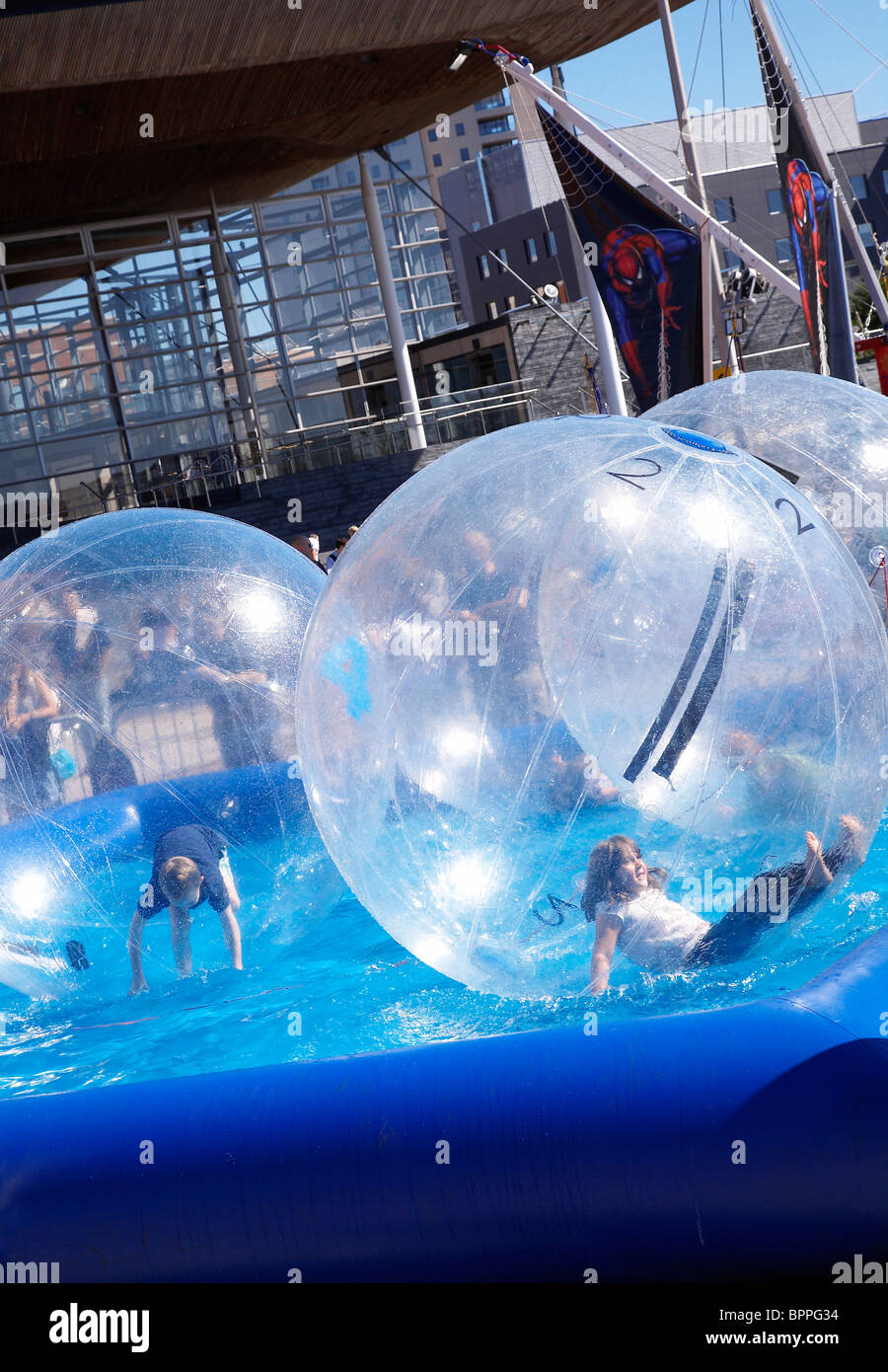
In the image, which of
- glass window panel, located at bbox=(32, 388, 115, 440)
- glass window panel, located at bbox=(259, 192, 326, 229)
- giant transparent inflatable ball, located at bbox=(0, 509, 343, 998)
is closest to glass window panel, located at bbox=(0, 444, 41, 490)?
glass window panel, located at bbox=(32, 388, 115, 440)

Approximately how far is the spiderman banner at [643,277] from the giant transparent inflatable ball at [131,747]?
765 cm

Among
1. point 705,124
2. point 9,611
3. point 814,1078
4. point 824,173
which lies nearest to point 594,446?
point 814,1078

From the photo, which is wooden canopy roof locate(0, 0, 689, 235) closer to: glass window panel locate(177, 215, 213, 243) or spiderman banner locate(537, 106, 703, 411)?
glass window panel locate(177, 215, 213, 243)

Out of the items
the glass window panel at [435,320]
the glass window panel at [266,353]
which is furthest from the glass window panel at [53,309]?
the glass window panel at [435,320]

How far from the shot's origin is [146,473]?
26578 mm

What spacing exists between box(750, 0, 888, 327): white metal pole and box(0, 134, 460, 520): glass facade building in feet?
46.3

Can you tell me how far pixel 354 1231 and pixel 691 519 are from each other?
7.40 ft

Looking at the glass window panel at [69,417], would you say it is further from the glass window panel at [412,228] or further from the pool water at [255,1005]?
the pool water at [255,1005]

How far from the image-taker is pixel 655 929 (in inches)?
162

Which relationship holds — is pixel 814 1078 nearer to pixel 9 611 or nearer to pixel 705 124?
pixel 9 611

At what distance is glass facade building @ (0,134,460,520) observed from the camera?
26531mm

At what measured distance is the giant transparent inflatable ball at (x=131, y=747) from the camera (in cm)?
506

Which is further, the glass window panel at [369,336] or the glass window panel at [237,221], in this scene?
the glass window panel at [369,336]

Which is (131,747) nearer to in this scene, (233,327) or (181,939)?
(181,939)
